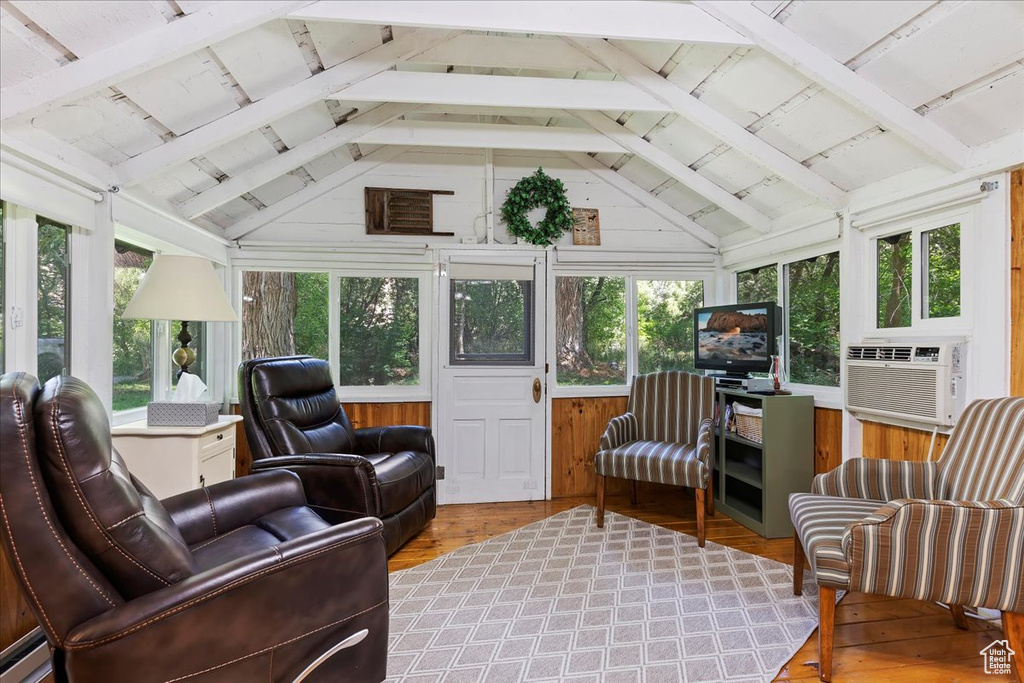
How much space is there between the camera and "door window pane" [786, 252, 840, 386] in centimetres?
344

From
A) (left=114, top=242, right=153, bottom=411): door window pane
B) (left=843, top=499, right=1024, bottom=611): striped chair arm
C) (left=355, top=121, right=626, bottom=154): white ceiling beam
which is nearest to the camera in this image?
(left=843, top=499, right=1024, bottom=611): striped chair arm

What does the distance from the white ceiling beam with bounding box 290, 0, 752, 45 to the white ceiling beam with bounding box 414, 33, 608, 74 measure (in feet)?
2.08

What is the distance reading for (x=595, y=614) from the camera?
7.79 feet

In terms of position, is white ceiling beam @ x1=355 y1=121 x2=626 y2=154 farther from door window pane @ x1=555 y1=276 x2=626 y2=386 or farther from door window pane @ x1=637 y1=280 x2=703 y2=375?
door window pane @ x1=637 y1=280 x2=703 y2=375

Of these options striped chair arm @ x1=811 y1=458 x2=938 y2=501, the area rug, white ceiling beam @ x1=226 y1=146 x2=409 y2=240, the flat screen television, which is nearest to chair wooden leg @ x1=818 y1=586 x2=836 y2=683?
the area rug

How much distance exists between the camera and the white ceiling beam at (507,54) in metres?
2.86

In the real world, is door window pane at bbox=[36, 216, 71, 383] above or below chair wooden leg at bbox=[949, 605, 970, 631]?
above

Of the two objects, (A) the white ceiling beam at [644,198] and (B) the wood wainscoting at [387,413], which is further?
(A) the white ceiling beam at [644,198]

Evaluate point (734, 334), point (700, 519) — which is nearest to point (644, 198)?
point (734, 334)

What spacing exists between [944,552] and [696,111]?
227cm

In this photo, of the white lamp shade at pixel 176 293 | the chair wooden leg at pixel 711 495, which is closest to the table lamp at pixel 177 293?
the white lamp shade at pixel 176 293

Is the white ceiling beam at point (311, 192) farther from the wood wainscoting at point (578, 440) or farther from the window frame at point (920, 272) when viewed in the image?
the window frame at point (920, 272)

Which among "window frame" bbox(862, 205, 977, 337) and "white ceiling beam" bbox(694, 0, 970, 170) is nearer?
"white ceiling beam" bbox(694, 0, 970, 170)

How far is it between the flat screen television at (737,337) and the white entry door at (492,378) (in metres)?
1.17
